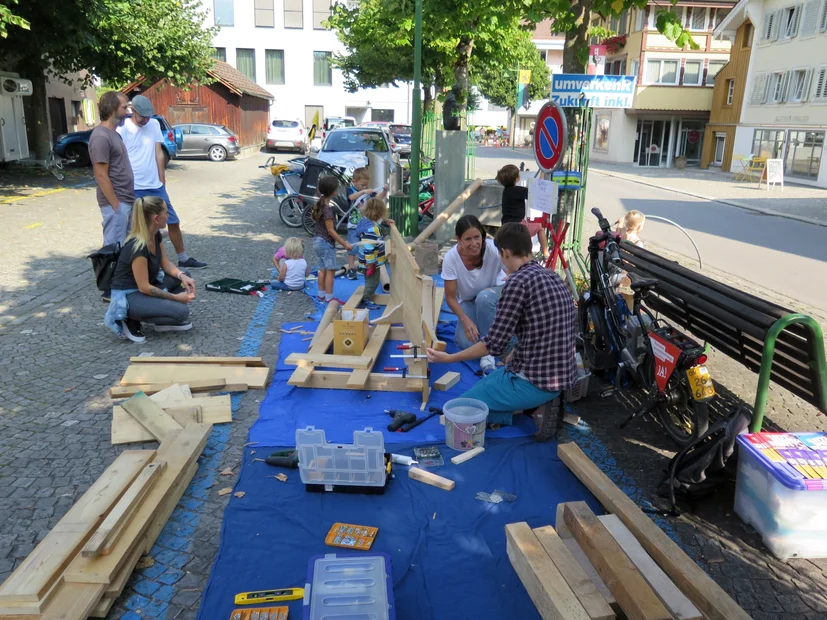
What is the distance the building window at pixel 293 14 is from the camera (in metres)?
50.6

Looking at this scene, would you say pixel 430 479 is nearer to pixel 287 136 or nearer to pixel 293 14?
pixel 287 136

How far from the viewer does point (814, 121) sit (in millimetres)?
27500

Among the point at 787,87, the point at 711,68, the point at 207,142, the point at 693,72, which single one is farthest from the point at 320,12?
the point at 787,87

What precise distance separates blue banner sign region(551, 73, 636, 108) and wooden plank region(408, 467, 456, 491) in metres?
5.16

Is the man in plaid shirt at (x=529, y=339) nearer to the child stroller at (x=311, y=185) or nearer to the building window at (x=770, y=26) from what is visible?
the child stroller at (x=311, y=185)

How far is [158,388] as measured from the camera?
5359 mm

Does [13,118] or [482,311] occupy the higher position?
[13,118]

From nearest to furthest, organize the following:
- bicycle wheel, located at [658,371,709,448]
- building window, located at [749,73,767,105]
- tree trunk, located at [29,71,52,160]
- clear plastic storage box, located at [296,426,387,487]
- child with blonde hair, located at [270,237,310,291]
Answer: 1. clear plastic storage box, located at [296,426,387,487]
2. bicycle wheel, located at [658,371,709,448]
3. child with blonde hair, located at [270,237,310,291]
4. tree trunk, located at [29,71,52,160]
5. building window, located at [749,73,767,105]

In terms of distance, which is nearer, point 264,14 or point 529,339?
point 529,339

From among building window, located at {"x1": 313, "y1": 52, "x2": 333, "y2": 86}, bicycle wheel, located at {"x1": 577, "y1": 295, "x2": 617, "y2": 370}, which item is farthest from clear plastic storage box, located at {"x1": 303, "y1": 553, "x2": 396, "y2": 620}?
building window, located at {"x1": 313, "y1": 52, "x2": 333, "y2": 86}

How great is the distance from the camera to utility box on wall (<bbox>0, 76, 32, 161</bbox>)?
18750 mm

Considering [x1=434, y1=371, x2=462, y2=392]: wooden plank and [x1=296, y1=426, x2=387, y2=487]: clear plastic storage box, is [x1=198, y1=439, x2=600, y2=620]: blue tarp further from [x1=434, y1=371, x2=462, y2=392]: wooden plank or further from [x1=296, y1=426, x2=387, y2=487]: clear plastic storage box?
[x1=434, y1=371, x2=462, y2=392]: wooden plank

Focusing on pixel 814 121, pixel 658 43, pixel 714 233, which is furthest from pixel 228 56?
pixel 714 233

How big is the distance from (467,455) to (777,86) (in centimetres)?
3316
